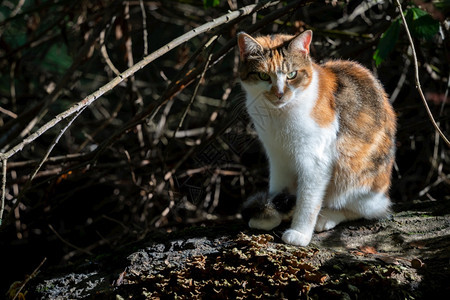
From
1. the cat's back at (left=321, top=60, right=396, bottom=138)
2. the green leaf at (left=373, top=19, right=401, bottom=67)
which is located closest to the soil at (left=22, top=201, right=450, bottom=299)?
the cat's back at (left=321, top=60, right=396, bottom=138)

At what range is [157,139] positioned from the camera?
12.4ft

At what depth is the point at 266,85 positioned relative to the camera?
85.8 inches

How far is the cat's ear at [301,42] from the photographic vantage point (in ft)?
7.17

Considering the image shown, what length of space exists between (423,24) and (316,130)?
28.4 inches

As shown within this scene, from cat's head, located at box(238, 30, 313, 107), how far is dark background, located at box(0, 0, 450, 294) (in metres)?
0.49

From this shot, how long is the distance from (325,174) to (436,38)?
1719 mm

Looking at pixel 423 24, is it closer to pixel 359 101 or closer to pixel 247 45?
pixel 359 101

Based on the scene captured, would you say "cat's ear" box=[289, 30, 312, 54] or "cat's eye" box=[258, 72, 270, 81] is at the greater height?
"cat's ear" box=[289, 30, 312, 54]

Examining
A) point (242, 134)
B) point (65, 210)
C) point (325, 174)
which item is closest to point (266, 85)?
point (325, 174)

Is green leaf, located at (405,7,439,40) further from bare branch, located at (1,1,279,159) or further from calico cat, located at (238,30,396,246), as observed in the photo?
bare branch, located at (1,1,279,159)

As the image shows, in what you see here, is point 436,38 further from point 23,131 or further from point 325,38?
point 23,131

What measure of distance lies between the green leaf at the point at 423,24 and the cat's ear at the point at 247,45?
748 mm

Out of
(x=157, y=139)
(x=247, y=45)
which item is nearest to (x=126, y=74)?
(x=247, y=45)

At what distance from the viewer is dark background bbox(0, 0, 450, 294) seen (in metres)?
3.03
